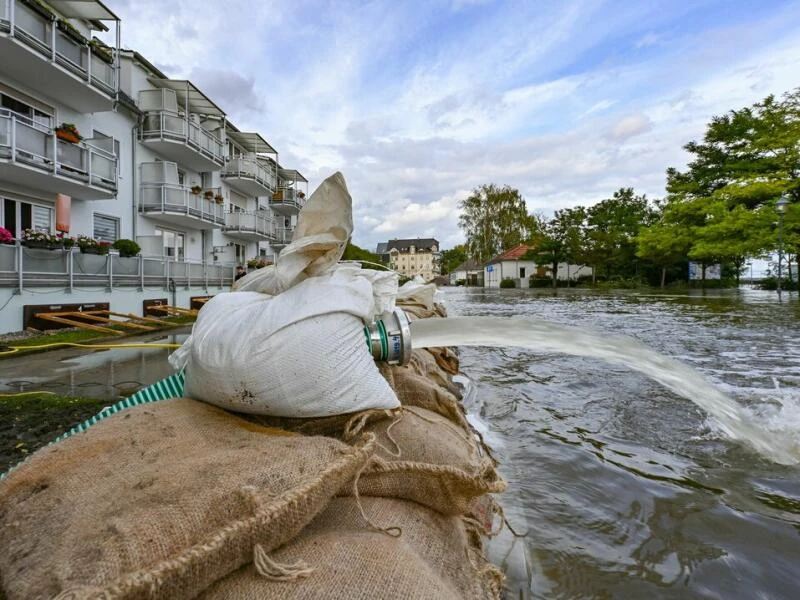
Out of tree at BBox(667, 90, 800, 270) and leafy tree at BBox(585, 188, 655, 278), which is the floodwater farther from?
leafy tree at BBox(585, 188, 655, 278)

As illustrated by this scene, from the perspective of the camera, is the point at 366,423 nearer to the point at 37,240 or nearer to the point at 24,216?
the point at 37,240

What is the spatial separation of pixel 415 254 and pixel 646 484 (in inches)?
5374

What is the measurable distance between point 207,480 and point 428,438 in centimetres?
85

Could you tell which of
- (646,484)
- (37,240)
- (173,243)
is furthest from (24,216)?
(646,484)

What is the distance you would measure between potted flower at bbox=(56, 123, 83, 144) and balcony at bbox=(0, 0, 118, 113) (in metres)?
1.36

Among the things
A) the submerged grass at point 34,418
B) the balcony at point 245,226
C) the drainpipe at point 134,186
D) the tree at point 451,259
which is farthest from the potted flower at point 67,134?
the tree at point 451,259

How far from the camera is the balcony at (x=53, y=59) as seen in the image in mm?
10430

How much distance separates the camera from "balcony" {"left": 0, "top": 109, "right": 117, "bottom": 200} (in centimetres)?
1018

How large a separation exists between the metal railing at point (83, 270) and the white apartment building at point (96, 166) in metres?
0.03

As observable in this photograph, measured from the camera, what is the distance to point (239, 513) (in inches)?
37.5

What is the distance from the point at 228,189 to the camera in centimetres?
2577

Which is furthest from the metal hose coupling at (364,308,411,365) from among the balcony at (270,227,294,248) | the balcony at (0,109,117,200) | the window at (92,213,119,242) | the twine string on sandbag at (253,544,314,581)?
the balcony at (270,227,294,248)

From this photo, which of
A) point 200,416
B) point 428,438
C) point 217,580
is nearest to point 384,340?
point 428,438

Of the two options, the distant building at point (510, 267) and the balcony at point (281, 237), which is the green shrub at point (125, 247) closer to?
the balcony at point (281, 237)
